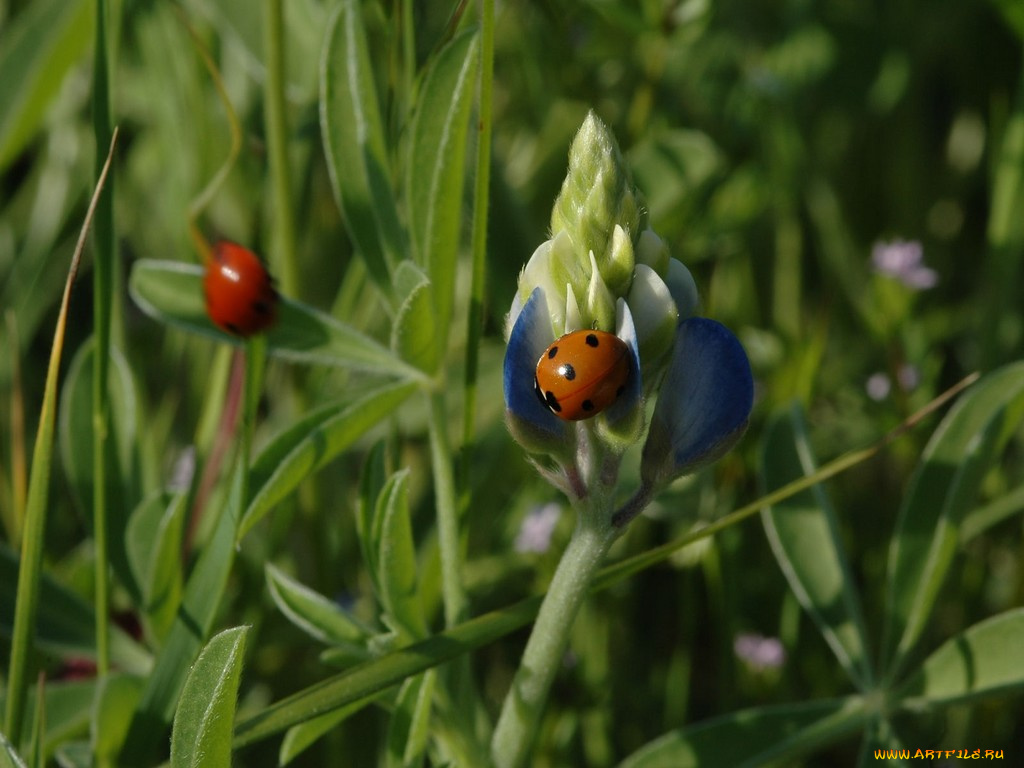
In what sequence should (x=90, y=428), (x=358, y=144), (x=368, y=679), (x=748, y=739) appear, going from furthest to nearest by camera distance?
(x=90, y=428), (x=358, y=144), (x=748, y=739), (x=368, y=679)

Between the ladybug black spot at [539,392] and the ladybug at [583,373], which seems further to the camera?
the ladybug black spot at [539,392]

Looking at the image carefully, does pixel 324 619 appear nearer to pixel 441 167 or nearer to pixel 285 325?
→ pixel 285 325

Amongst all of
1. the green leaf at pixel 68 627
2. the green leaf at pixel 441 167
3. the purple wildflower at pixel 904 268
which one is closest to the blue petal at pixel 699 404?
the green leaf at pixel 441 167

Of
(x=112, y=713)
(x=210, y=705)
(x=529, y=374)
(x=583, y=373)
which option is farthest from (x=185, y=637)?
(x=583, y=373)

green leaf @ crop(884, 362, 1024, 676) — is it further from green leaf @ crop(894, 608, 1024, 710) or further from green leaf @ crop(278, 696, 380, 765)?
green leaf @ crop(278, 696, 380, 765)

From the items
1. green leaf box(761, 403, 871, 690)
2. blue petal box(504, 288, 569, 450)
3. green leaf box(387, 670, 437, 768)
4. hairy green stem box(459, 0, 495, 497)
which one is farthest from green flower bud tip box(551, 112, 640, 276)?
green leaf box(761, 403, 871, 690)

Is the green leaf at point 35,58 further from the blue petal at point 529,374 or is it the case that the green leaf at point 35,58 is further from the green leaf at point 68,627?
the blue petal at point 529,374

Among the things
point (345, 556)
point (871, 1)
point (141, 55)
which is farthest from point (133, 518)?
point (871, 1)
